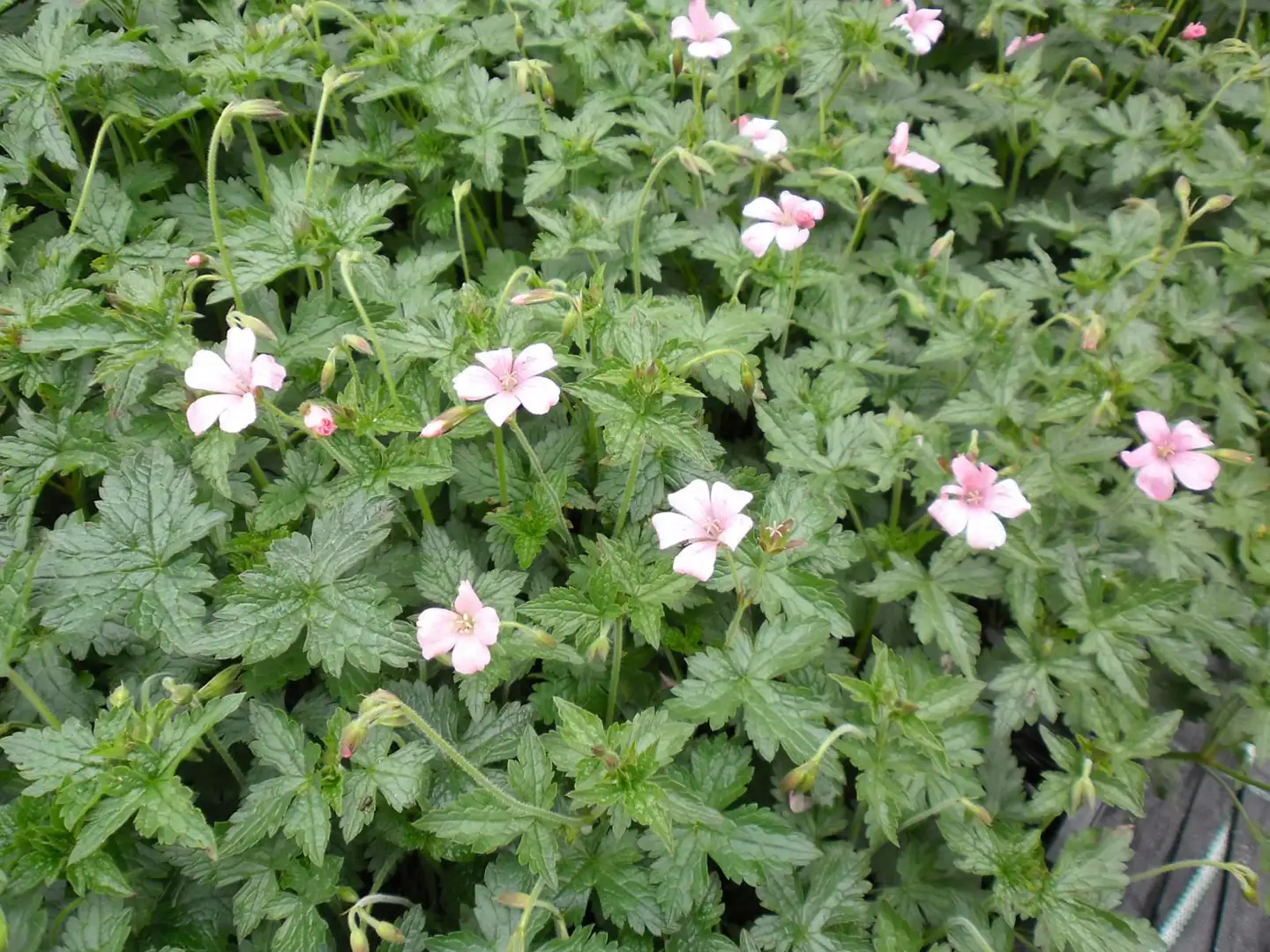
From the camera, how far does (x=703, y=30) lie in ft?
8.95

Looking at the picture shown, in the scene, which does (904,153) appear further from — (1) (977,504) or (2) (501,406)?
(2) (501,406)

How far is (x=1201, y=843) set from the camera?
257cm

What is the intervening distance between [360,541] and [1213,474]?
213 centimetres

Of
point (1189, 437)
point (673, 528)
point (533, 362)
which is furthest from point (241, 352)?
point (1189, 437)

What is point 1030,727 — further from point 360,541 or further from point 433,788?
point 360,541

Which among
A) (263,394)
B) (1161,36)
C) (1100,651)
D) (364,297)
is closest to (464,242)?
(364,297)

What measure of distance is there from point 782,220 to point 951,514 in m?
0.99

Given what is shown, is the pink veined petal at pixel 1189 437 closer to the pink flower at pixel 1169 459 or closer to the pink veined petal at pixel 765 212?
the pink flower at pixel 1169 459

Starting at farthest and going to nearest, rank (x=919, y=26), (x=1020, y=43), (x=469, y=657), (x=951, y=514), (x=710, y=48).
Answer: (x=1020, y=43) < (x=919, y=26) < (x=710, y=48) < (x=951, y=514) < (x=469, y=657)

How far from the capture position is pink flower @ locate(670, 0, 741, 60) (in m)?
2.63

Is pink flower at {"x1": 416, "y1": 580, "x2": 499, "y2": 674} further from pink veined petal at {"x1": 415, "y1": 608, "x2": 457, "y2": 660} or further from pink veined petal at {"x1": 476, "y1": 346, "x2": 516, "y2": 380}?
pink veined petal at {"x1": 476, "y1": 346, "x2": 516, "y2": 380}

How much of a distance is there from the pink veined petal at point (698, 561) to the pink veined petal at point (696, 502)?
0.06 meters

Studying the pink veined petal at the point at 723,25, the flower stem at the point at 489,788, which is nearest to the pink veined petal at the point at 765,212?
the pink veined petal at the point at 723,25

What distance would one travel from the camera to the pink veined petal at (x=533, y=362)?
6.18 feet
